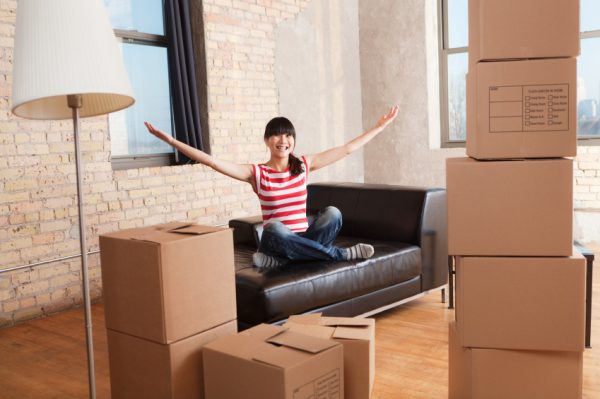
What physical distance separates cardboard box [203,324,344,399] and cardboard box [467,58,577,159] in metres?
0.83

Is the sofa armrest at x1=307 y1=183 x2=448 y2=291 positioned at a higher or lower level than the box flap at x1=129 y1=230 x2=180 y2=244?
lower

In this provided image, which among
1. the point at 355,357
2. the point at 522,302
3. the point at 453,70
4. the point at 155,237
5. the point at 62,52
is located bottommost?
the point at 355,357

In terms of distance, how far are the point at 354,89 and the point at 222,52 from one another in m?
1.88

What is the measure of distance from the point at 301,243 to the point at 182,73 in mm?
2087

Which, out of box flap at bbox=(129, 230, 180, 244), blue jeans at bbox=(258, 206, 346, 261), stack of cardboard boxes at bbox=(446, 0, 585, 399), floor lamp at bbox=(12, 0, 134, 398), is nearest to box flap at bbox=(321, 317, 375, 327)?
stack of cardboard boxes at bbox=(446, 0, 585, 399)

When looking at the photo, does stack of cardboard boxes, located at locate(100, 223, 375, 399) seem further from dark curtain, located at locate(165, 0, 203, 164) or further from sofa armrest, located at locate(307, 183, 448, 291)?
dark curtain, located at locate(165, 0, 203, 164)

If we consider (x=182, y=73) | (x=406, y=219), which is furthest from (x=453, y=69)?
(x=406, y=219)

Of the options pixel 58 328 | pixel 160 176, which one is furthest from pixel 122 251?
pixel 160 176

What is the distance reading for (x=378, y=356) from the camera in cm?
291

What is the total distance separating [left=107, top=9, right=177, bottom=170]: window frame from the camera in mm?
4488

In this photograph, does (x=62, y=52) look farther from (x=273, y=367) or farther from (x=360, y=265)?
(x=360, y=265)

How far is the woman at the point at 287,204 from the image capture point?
10.5 ft

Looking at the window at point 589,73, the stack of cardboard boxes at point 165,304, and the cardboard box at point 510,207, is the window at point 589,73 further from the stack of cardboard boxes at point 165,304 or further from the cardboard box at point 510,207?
the stack of cardboard boxes at point 165,304

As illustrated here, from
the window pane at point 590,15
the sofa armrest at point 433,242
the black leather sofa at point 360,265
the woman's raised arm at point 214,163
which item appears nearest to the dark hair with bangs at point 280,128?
the woman's raised arm at point 214,163
